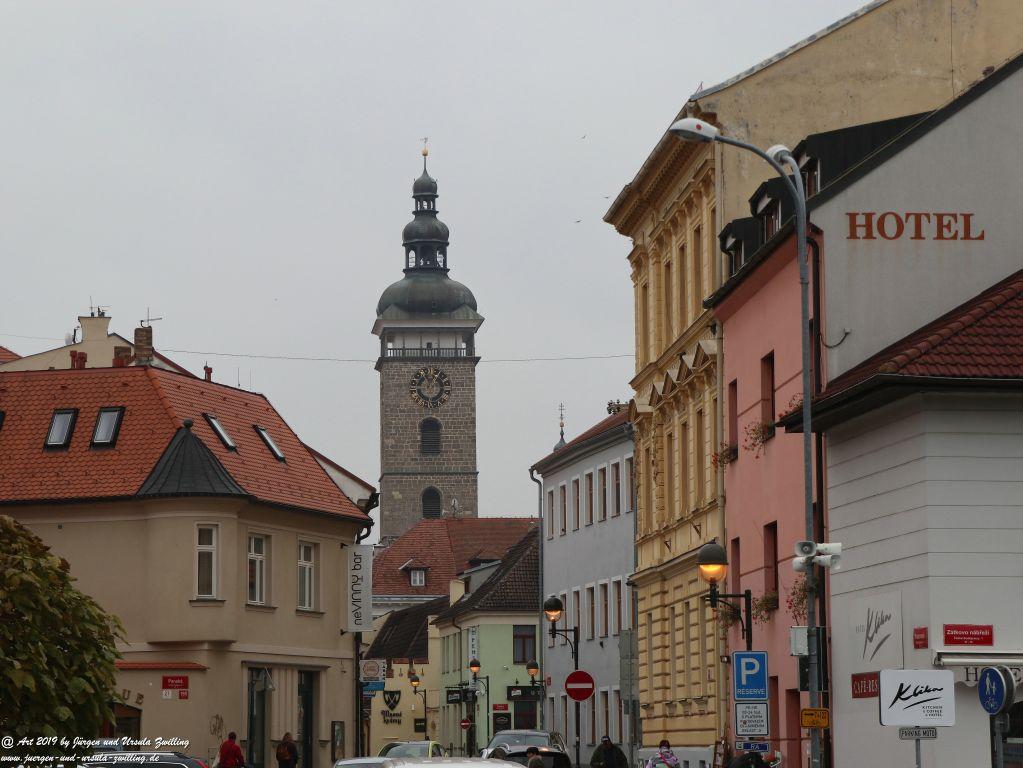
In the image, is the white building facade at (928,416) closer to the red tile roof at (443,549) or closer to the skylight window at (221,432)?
the skylight window at (221,432)

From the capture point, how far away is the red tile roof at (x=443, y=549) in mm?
134250

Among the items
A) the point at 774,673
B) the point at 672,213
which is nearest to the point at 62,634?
the point at 774,673

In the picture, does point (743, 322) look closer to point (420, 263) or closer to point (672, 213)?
point (672, 213)

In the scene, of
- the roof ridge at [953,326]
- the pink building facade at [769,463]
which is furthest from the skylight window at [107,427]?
the roof ridge at [953,326]

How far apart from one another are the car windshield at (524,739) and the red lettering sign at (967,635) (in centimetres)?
1766

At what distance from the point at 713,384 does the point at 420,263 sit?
138m

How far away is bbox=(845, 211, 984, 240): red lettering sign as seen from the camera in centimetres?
2959

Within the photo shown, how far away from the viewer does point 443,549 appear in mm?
136750

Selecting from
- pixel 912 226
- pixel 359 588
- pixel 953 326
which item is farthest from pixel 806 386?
pixel 359 588

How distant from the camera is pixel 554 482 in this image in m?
71.2

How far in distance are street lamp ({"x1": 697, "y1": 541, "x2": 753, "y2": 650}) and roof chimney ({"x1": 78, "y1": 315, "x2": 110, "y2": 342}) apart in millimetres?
32246

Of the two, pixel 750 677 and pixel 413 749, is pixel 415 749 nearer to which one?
pixel 413 749

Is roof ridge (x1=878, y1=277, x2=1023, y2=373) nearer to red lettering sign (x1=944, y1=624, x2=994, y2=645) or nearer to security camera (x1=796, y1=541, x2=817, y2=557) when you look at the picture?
security camera (x1=796, y1=541, x2=817, y2=557)

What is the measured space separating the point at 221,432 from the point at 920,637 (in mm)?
27863
